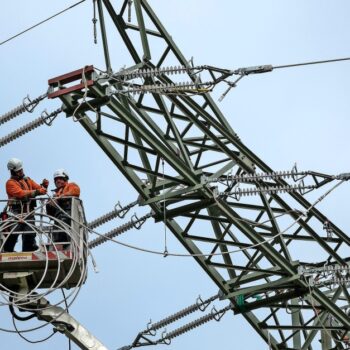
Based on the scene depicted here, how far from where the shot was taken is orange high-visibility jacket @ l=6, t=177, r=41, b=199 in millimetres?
37406

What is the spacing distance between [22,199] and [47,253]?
1.19 metres

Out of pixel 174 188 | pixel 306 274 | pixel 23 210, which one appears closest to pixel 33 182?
pixel 23 210

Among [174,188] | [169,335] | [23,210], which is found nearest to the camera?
[23,210]

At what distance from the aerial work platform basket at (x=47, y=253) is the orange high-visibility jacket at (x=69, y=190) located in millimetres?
96

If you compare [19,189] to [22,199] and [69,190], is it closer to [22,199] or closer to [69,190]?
[22,199]

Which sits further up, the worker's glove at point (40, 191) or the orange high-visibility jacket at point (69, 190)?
the orange high-visibility jacket at point (69, 190)

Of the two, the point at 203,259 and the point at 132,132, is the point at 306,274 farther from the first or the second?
the point at 132,132

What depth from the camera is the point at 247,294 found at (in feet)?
139

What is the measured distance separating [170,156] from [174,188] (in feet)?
6.56

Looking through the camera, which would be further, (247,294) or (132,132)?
(247,294)

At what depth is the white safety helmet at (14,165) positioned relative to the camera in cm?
3778

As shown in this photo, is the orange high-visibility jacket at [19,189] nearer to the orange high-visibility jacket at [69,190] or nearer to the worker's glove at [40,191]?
the worker's glove at [40,191]

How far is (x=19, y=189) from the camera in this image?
37.5 m

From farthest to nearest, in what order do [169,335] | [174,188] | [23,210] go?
[169,335] → [174,188] → [23,210]
